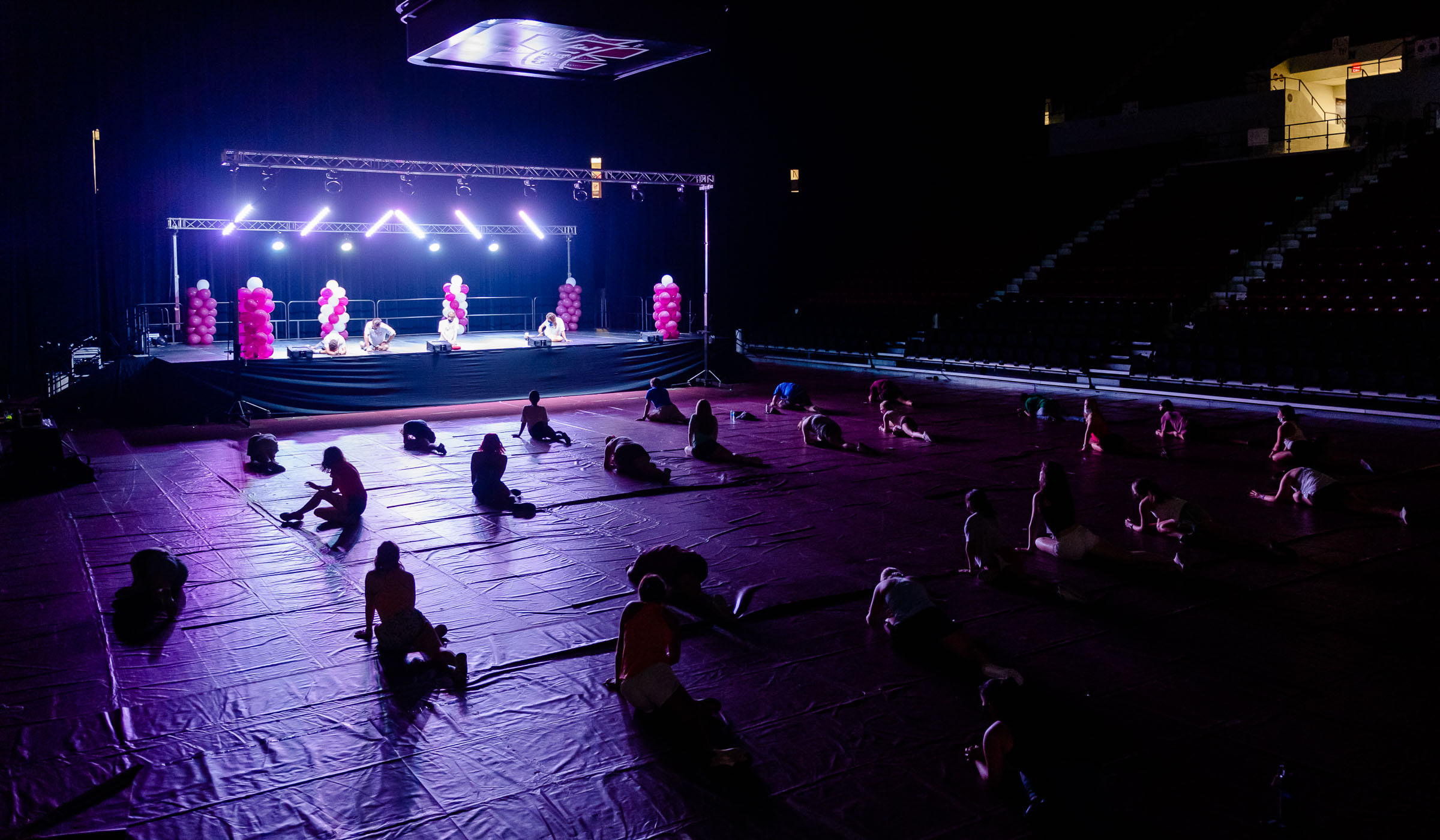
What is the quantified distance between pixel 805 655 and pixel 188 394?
12777mm

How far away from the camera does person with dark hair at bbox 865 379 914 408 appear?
1435 cm

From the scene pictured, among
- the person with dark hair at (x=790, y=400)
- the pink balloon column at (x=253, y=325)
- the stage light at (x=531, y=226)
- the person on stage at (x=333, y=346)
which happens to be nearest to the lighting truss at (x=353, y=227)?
the stage light at (x=531, y=226)

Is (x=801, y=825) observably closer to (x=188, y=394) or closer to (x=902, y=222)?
(x=188, y=394)

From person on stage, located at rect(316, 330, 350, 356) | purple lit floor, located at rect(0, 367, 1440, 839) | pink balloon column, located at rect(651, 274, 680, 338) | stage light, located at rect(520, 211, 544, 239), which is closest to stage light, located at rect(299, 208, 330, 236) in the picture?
person on stage, located at rect(316, 330, 350, 356)

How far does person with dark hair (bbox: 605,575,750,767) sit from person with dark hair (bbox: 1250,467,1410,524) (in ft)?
22.0

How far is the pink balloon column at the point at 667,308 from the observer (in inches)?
818

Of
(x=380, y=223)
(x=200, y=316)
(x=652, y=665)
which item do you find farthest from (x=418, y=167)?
(x=652, y=665)

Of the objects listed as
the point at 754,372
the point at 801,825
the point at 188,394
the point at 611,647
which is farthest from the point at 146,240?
the point at 801,825

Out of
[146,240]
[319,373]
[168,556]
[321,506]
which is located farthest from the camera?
[146,240]

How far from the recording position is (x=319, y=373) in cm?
1572

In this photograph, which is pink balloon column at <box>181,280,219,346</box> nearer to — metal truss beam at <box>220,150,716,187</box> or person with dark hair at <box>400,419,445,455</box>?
metal truss beam at <box>220,150,716,187</box>

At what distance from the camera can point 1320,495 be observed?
337 inches

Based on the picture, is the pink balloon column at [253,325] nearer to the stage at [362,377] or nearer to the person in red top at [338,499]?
the stage at [362,377]

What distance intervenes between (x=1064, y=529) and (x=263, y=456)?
850cm
